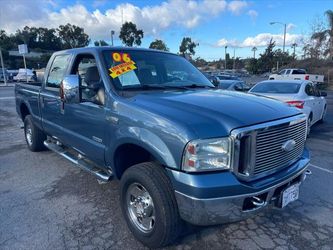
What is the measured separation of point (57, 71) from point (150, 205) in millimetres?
2887

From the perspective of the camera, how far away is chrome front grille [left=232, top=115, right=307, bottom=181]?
242 cm

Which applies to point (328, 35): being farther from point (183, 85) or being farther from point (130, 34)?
point (183, 85)

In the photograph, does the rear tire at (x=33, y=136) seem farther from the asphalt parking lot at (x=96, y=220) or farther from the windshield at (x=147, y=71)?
the windshield at (x=147, y=71)

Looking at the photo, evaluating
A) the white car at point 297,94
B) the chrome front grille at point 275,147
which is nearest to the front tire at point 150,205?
the chrome front grille at point 275,147

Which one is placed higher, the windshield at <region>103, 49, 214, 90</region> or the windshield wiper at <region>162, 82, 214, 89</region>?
the windshield at <region>103, 49, 214, 90</region>

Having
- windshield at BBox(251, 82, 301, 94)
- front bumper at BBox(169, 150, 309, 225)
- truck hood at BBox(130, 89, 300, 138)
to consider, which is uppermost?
truck hood at BBox(130, 89, 300, 138)

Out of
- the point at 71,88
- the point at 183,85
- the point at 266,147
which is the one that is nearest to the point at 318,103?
the point at 183,85

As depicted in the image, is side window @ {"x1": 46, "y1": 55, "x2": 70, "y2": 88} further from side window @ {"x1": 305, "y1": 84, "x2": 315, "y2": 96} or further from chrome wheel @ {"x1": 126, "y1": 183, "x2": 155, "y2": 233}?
side window @ {"x1": 305, "y1": 84, "x2": 315, "y2": 96}

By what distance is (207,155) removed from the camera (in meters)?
2.38

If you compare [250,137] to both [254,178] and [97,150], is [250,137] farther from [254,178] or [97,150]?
[97,150]

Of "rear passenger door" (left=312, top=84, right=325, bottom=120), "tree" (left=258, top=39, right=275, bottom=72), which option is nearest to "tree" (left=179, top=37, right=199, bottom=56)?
"tree" (left=258, top=39, right=275, bottom=72)

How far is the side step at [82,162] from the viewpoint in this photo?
3.51 meters

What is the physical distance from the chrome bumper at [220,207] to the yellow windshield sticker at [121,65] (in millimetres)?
1644

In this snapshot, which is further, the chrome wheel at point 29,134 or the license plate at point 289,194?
the chrome wheel at point 29,134
